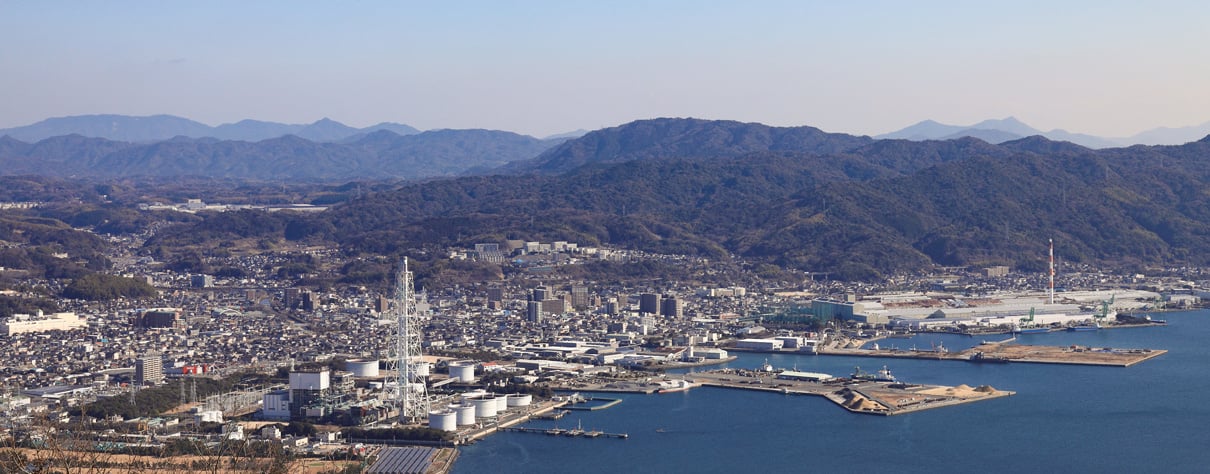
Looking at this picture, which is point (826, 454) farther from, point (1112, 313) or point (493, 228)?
point (493, 228)

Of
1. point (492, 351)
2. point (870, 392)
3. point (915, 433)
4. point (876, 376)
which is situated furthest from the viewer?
point (492, 351)

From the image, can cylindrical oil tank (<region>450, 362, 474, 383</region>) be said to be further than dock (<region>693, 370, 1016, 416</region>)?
Yes

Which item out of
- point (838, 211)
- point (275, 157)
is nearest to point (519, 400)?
point (838, 211)

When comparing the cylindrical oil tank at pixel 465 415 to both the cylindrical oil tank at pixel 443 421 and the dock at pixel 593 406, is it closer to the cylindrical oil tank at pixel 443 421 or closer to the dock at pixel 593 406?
the cylindrical oil tank at pixel 443 421

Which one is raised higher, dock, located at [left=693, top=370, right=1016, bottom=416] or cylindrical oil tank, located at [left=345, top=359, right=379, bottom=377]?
cylindrical oil tank, located at [left=345, top=359, right=379, bottom=377]

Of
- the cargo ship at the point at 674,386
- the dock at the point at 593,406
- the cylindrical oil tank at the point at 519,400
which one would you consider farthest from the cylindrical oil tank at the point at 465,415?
the cargo ship at the point at 674,386

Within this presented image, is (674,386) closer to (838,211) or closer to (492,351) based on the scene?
(492,351)

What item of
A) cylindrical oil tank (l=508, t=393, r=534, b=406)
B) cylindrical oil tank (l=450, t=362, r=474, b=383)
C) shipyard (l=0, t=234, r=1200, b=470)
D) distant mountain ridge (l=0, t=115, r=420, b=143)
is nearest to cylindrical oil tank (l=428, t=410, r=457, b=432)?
shipyard (l=0, t=234, r=1200, b=470)

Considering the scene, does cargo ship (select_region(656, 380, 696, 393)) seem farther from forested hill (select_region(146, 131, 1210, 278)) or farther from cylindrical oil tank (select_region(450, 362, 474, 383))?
forested hill (select_region(146, 131, 1210, 278))
